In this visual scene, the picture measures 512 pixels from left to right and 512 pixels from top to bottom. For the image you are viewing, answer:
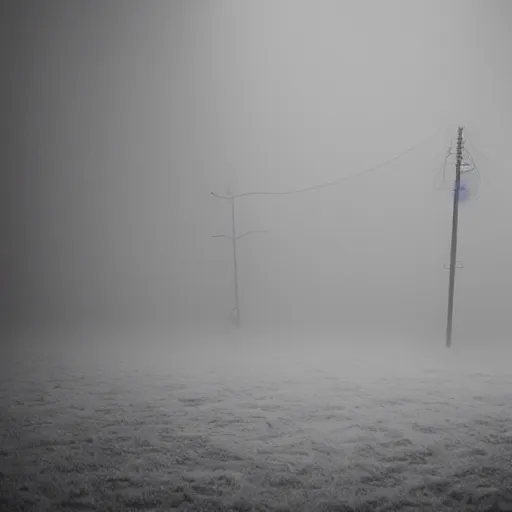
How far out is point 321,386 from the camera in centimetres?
771

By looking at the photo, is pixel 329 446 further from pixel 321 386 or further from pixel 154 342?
pixel 154 342

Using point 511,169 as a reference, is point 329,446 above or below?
below

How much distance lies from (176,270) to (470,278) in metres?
11.8

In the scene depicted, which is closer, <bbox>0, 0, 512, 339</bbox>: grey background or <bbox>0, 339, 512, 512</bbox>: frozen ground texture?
<bbox>0, 339, 512, 512</bbox>: frozen ground texture

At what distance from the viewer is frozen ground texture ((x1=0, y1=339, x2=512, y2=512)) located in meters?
4.11

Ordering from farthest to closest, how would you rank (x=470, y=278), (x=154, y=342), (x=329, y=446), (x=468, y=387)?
(x=470, y=278)
(x=154, y=342)
(x=468, y=387)
(x=329, y=446)

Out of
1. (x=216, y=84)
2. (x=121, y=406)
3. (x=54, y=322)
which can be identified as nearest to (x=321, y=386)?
(x=121, y=406)

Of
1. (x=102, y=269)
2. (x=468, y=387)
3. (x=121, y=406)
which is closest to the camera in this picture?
(x=121, y=406)

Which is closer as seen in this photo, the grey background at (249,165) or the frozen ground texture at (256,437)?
the frozen ground texture at (256,437)

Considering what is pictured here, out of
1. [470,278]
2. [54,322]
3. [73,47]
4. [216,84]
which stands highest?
[73,47]

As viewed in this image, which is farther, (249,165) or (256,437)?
(249,165)

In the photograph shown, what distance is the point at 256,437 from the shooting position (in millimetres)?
5426

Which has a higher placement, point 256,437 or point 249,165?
point 249,165

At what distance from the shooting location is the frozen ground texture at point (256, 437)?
162 inches
